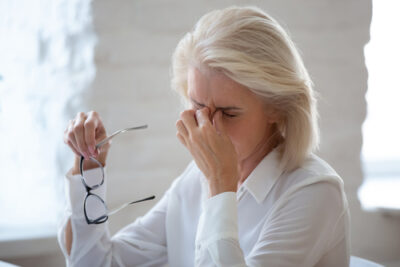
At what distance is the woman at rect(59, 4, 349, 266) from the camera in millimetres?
1055

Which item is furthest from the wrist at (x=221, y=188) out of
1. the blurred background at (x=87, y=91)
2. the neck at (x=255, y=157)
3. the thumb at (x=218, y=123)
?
the blurred background at (x=87, y=91)

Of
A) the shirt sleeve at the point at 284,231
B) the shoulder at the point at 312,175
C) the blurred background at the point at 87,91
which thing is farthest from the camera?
the blurred background at the point at 87,91

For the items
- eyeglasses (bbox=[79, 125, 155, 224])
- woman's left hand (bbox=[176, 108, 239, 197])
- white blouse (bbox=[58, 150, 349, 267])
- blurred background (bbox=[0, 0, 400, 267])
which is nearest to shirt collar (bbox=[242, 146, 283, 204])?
white blouse (bbox=[58, 150, 349, 267])

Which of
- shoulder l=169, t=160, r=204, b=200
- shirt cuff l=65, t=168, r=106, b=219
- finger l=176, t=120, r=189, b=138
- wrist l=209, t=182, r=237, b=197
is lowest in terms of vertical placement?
shoulder l=169, t=160, r=204, b=200

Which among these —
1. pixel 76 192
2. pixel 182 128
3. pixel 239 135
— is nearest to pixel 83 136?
pixel 76 192

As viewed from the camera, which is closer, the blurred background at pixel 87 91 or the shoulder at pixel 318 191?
the shoulder at pixel 318 191

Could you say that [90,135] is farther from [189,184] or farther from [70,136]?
[189,184]

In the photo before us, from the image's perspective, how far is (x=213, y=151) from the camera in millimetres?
1073

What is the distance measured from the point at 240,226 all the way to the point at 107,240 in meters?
0.36

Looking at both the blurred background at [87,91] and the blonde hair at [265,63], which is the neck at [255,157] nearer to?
the blonde hair at [265,63]

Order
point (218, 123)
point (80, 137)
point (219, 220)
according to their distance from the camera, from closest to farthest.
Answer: point (219, 220), point (218, 123), point (80, 137)

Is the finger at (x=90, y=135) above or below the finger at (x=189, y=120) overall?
below

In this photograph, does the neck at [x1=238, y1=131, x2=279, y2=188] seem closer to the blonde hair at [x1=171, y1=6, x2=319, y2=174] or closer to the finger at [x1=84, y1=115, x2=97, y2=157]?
the blonde hair at [x1=171, y1=6, x2=319, y2=174]

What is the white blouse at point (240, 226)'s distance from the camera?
103 centimetres
